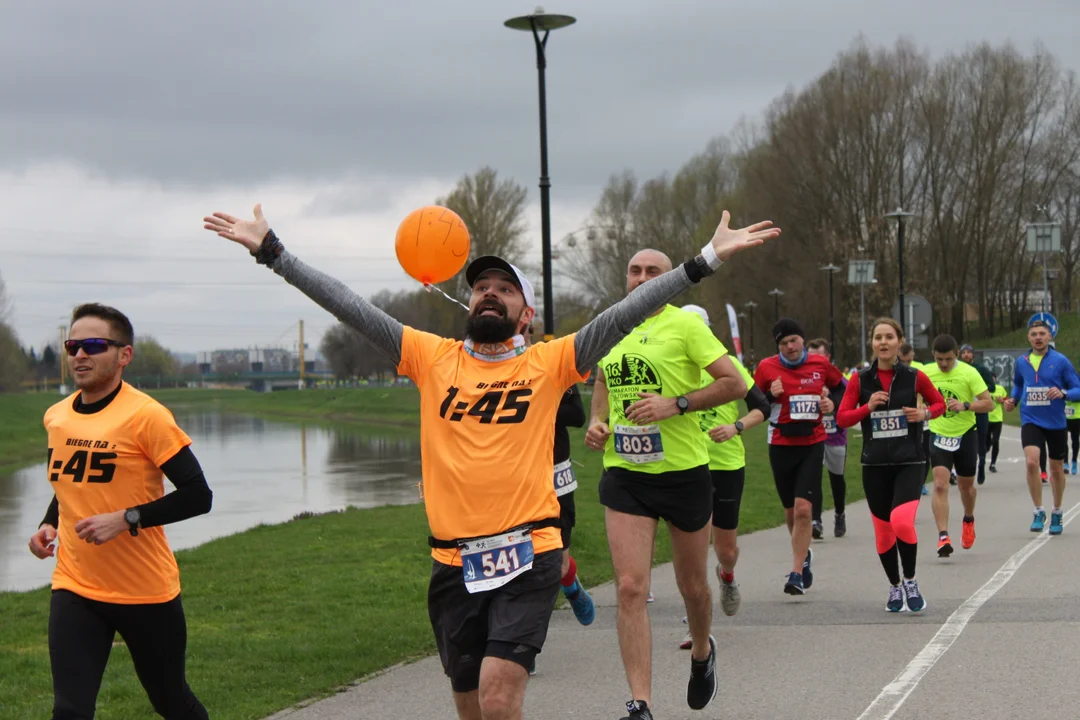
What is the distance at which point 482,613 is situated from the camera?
185 inches

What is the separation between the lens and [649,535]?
6602mm

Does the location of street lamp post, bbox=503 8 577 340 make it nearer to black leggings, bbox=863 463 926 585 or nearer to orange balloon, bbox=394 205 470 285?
black leggings, bbox=863 463 926 585

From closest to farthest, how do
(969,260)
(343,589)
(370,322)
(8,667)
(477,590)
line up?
1. (477,590)
2. (370,322)
3. (8,667)
4. (343,589)
5. (969,260)

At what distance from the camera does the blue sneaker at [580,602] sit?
340 inches

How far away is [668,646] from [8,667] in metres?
3.99

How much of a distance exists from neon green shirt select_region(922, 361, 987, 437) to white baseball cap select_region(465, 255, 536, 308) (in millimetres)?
8597

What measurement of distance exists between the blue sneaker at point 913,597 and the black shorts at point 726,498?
1.35 meters

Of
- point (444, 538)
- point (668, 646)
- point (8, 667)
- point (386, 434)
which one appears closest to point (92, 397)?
point (444, 538)

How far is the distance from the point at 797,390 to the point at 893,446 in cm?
159

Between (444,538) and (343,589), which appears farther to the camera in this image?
(343,589)

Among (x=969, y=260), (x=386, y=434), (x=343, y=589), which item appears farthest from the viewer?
(x=969, y=260)

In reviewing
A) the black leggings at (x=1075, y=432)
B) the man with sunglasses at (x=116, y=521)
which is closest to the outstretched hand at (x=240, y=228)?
the man with sunglasses at (x=116, y=521)

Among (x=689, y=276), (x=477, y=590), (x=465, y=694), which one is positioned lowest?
(x=465, y=694)

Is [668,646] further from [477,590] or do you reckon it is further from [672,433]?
[477,590]
